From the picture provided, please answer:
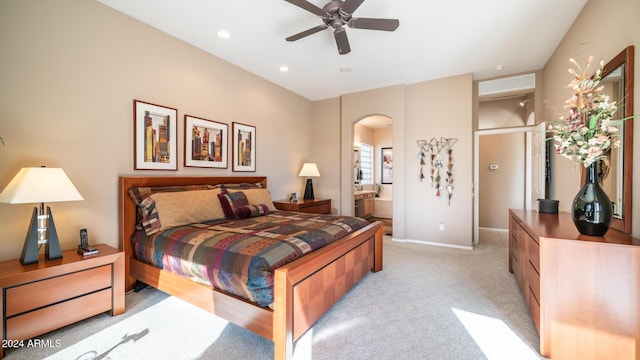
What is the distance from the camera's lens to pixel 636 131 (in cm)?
170

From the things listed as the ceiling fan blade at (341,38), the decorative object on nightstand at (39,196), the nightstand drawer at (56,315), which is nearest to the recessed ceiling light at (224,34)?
the ceiling fan blade at (341,38)

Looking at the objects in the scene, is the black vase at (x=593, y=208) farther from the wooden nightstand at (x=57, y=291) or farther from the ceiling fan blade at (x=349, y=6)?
the wooden nightstand at (x=57, y=291)

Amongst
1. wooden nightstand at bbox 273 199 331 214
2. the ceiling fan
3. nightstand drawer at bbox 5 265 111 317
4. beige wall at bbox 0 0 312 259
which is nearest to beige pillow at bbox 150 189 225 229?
beige wall at bbox 0 0 312 259

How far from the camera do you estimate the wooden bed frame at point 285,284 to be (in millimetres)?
1590

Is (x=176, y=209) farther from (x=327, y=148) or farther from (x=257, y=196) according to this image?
(x=327, y=148)

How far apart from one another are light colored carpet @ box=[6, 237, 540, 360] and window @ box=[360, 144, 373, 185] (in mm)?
4813

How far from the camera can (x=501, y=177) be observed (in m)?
5.38

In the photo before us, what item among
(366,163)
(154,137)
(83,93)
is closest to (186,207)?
(154,137)

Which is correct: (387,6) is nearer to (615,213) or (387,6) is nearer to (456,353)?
(615,213)

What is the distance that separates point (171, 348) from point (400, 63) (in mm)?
4180

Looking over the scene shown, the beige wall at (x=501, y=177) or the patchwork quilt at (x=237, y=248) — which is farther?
the beige wall at (x=501, y=177)

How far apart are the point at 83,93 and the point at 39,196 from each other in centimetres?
111

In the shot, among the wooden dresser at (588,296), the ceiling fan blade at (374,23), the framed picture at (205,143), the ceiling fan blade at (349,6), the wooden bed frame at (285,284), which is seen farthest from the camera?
the framed picture at (205,143)

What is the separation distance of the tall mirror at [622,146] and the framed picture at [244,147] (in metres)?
3.98
